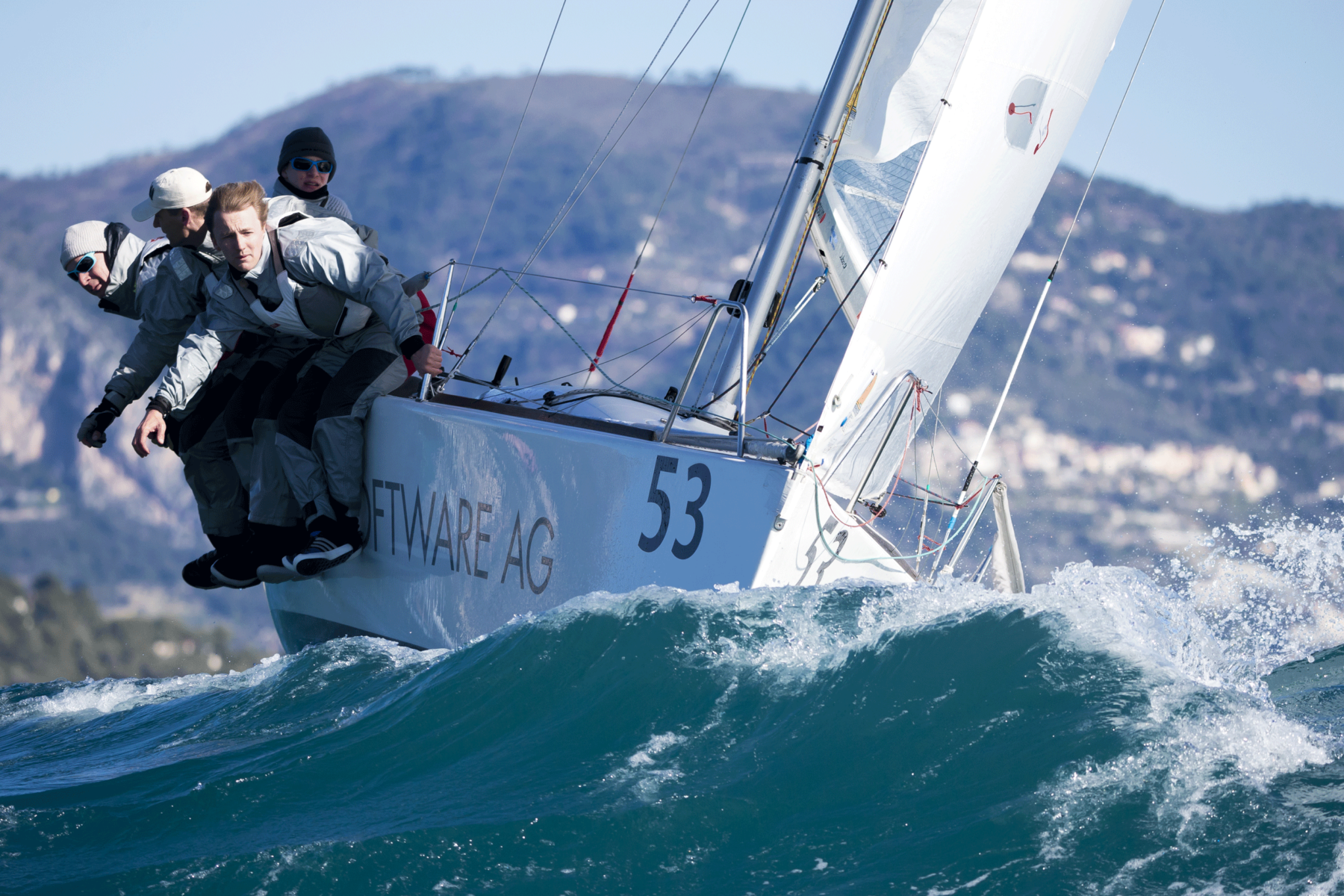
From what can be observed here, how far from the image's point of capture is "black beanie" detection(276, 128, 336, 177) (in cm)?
414

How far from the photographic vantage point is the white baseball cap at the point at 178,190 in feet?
12.7

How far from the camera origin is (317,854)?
2176mm

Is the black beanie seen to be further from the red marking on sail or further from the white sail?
the red marking on sail

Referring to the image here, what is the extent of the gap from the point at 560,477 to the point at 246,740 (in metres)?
0.96

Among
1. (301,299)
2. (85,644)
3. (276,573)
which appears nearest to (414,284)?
(301,299)

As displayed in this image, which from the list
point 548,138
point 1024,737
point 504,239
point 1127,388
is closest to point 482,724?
point 1024,737

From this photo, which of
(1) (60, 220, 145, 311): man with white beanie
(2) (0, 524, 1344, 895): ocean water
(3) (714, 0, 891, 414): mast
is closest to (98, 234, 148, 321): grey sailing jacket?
(1) (60, 220, 145, 311): man with white beanie

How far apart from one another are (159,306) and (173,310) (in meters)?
0.05

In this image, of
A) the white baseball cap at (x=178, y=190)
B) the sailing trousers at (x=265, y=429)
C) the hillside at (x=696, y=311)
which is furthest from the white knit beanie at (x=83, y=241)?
the hillside at (x=696, y=311)

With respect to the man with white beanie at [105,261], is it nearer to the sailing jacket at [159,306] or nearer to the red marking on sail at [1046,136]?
the sailing jacket at [159,306]

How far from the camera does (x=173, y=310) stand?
4.02 meters

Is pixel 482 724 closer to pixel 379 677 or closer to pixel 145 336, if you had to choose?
pixel 379 677

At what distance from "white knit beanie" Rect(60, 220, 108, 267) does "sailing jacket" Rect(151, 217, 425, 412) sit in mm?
615

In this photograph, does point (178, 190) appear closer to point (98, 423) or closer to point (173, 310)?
point (173, 310)
